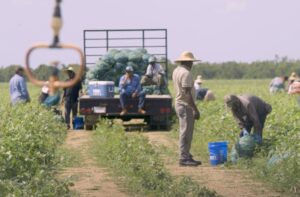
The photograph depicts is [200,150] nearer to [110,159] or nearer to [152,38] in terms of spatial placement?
[110,159]

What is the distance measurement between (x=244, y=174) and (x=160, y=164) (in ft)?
4.35

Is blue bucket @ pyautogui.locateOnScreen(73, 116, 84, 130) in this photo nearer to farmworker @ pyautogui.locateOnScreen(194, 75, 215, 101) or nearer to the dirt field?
the dirt field

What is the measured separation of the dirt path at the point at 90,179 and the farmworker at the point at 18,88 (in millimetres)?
3478

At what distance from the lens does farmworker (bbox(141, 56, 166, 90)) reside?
2020 centimetres

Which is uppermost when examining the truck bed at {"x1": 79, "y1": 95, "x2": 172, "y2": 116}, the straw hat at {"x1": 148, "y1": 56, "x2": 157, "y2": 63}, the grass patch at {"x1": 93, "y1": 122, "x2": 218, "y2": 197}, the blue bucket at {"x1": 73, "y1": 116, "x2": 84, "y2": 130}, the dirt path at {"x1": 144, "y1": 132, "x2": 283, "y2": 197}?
the straw hat at {"x1": 148, "y1": 56, "x2": 157, "y2": 63}

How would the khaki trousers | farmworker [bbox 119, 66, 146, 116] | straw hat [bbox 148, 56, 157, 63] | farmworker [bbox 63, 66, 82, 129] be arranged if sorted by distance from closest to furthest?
the khaki trousers < farmworker [bbox 119, 66, 146, 116] < straw hat [bbox 148, 56, 157, 63] < farmworker [bbox 63, 66, 82, 129]

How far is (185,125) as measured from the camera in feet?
42.4

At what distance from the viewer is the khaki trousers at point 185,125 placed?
1285 cm

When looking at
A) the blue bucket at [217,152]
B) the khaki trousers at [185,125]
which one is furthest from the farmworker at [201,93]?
the khaki trousers at [185,125]

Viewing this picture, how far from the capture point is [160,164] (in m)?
11.4

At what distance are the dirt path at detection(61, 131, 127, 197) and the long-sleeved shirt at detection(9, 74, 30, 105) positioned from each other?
3515 mm

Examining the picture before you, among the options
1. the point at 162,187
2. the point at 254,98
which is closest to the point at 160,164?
Answer: the point at 162,187

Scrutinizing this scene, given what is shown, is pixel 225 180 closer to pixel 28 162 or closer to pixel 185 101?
pixel 185 101

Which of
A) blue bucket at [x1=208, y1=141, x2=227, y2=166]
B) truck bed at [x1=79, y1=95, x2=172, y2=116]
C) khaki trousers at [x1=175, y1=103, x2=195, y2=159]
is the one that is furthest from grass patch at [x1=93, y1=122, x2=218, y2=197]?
truck bed at [x1=79, y1=95, x2=172, y2=116]
